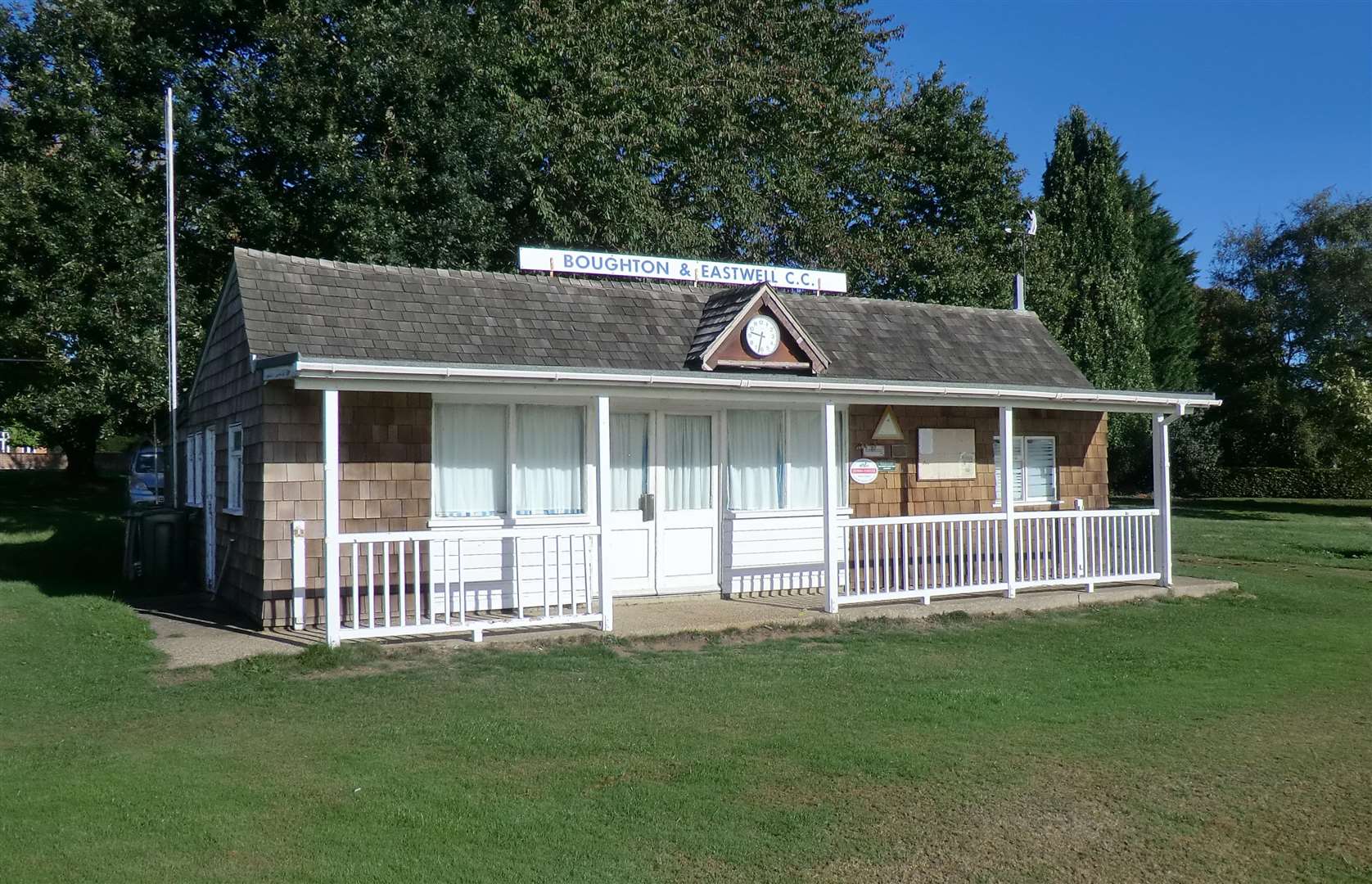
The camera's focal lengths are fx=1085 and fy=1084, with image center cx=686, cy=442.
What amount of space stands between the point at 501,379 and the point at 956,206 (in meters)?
23.4

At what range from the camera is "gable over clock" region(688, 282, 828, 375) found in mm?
12289

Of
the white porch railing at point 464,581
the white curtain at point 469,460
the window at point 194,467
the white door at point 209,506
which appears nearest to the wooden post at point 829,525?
the white porch railing at point 464,581

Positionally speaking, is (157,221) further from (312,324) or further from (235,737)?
(235,737)

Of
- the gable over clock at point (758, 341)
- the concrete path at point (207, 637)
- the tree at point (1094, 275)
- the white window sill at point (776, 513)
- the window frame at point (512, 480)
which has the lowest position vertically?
the concrete path at point (207, 637)

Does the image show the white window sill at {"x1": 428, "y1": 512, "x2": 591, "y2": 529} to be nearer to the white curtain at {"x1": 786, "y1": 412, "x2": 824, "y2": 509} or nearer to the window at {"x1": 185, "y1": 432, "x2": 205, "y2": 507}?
the white curtain at {"x1": 786, "y1": 412, "x2": 824, "y2": 509}

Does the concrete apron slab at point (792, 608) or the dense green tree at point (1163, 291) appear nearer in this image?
the concrete apron slab at point (792, 608)

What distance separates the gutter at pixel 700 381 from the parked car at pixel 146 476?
14785 mm

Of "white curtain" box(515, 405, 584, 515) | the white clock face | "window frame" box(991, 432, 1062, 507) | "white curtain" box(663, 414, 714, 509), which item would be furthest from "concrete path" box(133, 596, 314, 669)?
"window frame" box(991, 432, 1062, 507)

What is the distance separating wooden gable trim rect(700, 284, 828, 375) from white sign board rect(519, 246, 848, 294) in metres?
0.96

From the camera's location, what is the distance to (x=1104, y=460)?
15305 mm

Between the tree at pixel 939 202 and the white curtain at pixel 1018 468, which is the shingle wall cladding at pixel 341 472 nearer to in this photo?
the white curtain at pixel 1018 468

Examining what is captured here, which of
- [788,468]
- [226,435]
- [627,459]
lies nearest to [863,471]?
[788,468]

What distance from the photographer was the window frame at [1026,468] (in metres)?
14.3

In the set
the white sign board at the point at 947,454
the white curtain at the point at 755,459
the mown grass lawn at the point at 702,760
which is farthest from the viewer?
the white sign board at the point at 947,454
